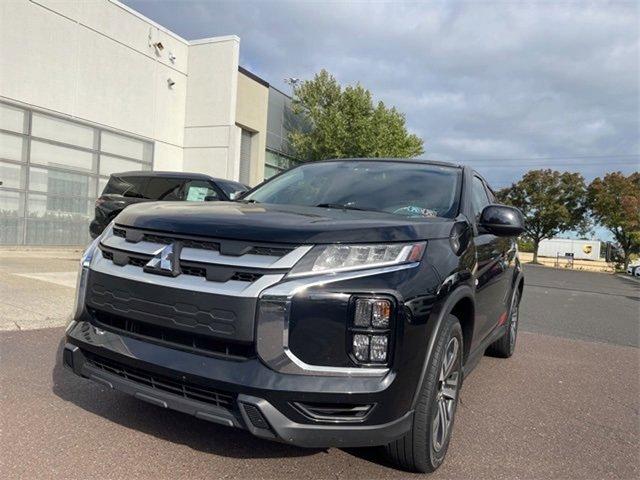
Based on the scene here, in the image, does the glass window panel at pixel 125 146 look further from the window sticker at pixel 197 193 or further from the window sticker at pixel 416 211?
the window sticker at pixel 416 211

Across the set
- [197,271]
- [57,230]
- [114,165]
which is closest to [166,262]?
[197,271]

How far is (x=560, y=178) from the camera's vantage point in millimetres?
44688

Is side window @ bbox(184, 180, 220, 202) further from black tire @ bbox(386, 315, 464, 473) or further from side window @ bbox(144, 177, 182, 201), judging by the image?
black tire @ bbox(386, 315, 464, 473)

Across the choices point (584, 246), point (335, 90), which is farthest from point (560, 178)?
point (584, 246)

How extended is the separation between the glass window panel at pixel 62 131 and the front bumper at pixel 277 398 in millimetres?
13922

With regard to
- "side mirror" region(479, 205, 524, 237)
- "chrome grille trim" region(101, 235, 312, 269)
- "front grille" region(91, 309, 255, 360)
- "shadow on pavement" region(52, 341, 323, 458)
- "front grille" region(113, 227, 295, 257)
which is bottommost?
"shadow on pavement" region(52, 341, 323, 458)

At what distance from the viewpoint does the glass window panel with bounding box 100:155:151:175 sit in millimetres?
16422

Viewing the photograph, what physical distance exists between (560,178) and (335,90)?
28.1m

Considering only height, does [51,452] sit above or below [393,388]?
below

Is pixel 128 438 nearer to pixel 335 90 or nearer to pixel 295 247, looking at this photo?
pixel 295 247

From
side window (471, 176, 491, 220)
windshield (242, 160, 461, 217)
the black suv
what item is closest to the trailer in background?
side window (471, 176, 491, 220)

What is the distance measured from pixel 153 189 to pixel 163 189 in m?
0.26

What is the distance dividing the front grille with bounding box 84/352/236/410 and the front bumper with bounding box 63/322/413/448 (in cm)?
2

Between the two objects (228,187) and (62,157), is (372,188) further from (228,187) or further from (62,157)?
A: (62,157)
